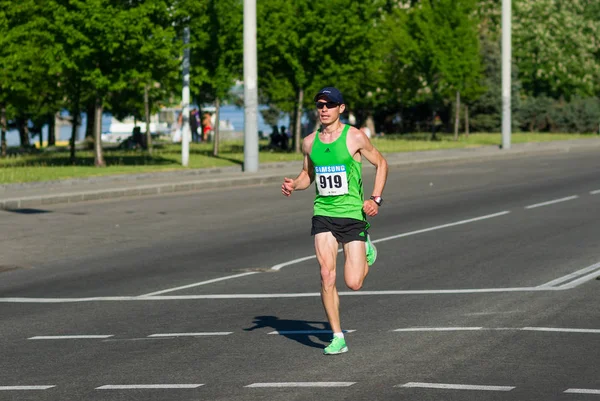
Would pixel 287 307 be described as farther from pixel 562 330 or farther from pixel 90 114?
pixel 90 114

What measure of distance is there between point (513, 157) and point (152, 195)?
1894 centimetres

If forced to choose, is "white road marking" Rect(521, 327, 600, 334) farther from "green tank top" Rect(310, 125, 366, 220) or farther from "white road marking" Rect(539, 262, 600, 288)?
"white road marking" Rect(539, 262, 600, 288)

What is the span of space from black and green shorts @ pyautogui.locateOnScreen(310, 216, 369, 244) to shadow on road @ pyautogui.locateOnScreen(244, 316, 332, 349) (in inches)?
36.2

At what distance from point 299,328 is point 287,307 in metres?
1.30

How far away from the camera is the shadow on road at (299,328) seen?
10398 mm

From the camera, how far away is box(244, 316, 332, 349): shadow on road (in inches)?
409

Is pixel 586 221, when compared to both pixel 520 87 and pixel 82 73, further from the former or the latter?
pixel 520 87


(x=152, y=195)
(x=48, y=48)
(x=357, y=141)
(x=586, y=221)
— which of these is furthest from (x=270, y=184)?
(x=357, y=141)

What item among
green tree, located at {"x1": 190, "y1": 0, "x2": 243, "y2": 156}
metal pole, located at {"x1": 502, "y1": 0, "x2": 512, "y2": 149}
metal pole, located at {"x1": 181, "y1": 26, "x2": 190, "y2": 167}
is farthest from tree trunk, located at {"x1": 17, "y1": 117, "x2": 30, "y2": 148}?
metal pole, located at {"x1": 181, "y1": 26, "x2": 190, "y2": 167}

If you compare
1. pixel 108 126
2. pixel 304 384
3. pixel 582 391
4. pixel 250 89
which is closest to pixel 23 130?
pixel 250 89

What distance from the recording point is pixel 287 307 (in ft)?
40.3

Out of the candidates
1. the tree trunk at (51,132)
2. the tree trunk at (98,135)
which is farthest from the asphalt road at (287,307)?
the tree trunk at (51,132)

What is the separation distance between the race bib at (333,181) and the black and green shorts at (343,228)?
198mm

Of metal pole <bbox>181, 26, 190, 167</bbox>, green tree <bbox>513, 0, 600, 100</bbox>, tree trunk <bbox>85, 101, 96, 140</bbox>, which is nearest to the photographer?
metal pole <bbox>181, 26, 190, 167</bbox>
